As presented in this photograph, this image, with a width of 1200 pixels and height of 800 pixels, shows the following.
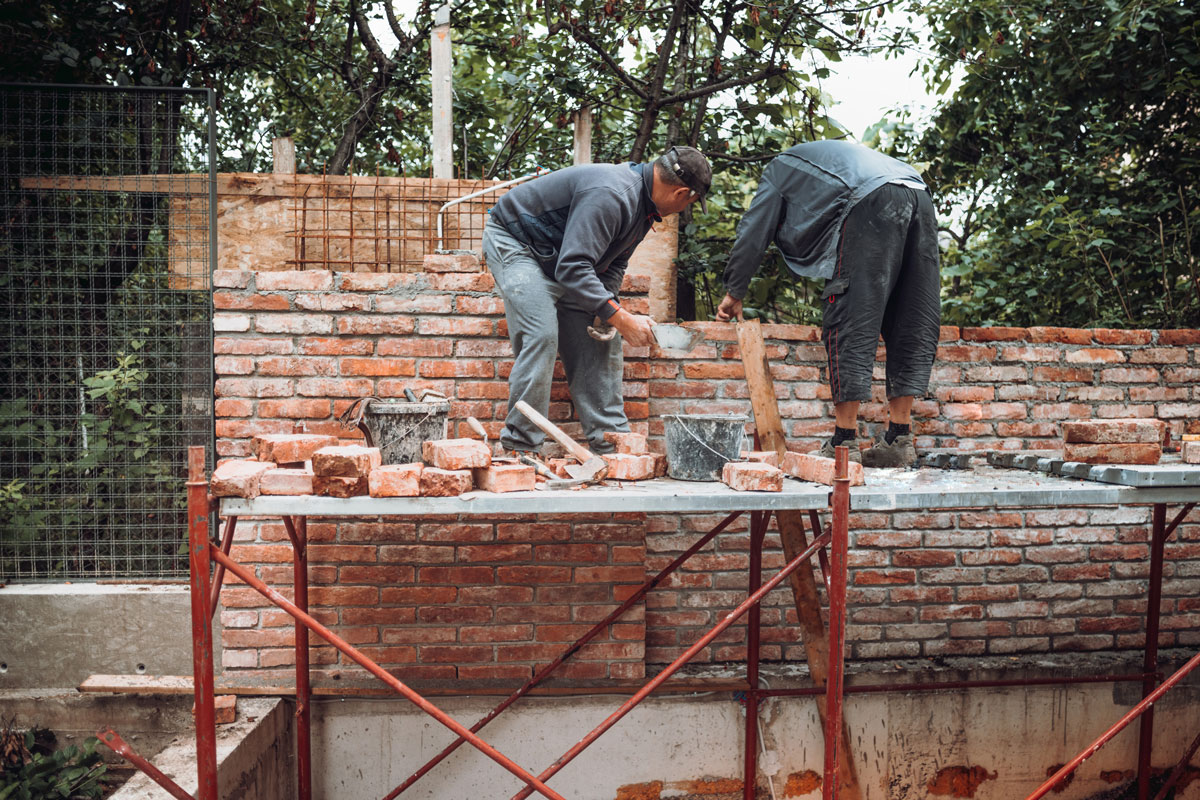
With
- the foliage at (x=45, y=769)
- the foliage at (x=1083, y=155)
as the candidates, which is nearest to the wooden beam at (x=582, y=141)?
the foliage at (x=1083, y=155)

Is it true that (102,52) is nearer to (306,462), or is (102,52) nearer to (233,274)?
(233,274)

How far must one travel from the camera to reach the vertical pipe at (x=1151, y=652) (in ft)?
9.99

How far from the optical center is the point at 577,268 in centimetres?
249

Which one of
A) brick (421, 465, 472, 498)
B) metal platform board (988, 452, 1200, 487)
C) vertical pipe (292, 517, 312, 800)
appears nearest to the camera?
brick (421, 465, 472, 498)

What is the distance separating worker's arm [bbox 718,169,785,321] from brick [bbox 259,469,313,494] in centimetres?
176

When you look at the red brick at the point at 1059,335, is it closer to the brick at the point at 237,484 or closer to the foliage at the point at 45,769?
the brick at the point at 237,484

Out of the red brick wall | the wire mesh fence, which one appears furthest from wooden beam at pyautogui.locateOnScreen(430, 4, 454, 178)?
the wire mesh fence

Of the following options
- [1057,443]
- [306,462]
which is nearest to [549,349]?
[306,462]

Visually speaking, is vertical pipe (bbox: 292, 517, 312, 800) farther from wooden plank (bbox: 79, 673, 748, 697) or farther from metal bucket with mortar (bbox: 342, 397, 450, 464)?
metal bucket with mortar (bbox: 342, 397, 450, 464)

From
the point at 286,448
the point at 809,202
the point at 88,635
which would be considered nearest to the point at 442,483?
the point at 286,448

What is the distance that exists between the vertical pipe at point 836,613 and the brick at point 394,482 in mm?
1062

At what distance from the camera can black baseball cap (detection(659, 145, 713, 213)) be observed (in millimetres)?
2611

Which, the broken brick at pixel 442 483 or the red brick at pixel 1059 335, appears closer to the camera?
the broken brick at pixel 442 483

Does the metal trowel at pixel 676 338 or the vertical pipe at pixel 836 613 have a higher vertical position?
the metal trowel at pixel 676 338
